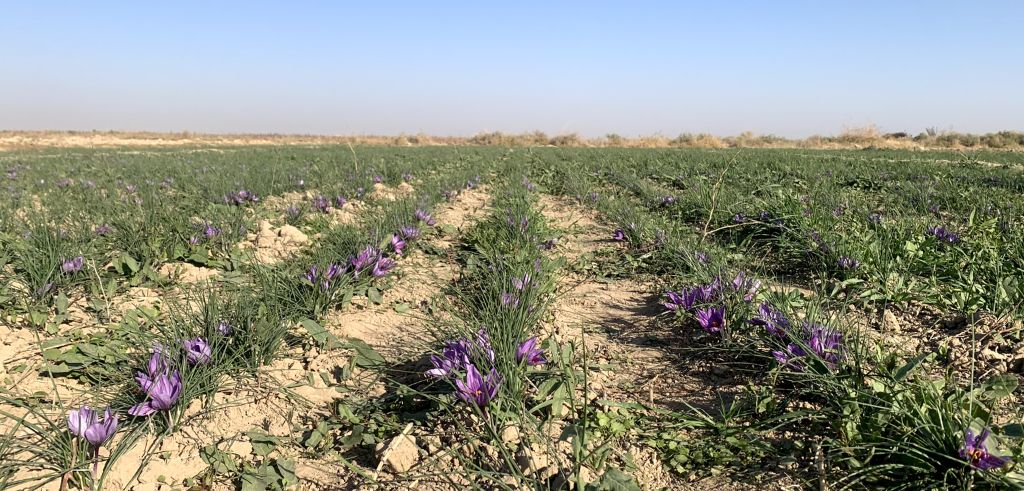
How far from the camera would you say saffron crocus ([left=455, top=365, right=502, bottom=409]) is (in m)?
1.60

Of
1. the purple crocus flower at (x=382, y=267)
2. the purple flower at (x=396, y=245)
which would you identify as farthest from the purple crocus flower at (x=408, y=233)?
the purple crocus flower at (x=382, y=267)

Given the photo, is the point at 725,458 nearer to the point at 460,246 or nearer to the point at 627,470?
the point at 627,470

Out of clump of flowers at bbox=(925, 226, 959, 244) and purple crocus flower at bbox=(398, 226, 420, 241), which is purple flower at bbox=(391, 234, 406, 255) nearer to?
purple crocus flower at bbox=(398, 226, 420, 241)

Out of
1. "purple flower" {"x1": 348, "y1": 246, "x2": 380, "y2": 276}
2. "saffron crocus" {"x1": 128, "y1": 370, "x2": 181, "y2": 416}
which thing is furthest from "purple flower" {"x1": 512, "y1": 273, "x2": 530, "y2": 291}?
"saffron crocus" {"x1": 128, "y1": 370, "x2": 181, "y2": 416}

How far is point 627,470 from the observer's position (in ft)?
4.84

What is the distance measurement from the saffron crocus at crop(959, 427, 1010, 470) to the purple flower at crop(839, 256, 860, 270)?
2.01 m

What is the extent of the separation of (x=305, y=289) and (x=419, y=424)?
1209mm

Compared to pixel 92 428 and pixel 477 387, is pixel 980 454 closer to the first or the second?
Answer: pixel 477 387

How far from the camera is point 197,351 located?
1.80 meters

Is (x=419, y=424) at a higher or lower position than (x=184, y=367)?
lower

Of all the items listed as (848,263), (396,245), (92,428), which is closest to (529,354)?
(92,428)

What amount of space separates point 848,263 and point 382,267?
2734 mm

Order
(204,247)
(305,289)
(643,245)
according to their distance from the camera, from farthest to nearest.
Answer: (643,245) → (204,247) → (305,289)

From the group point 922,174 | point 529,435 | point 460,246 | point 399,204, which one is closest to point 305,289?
point 529,435
